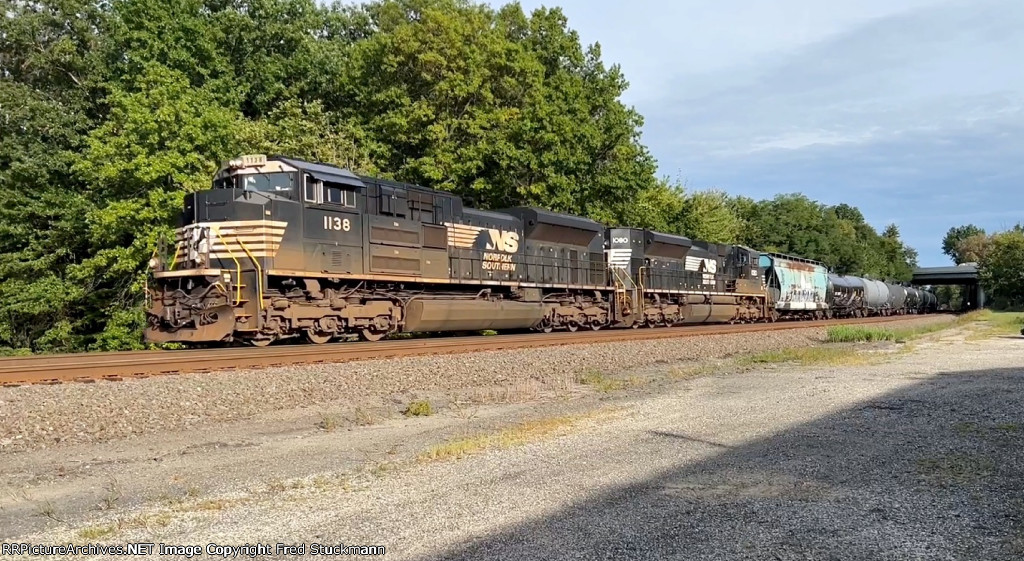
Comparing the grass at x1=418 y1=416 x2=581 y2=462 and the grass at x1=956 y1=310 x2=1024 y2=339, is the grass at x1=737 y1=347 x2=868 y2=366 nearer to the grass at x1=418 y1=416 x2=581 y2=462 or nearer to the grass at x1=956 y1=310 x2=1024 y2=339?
the grass at x1=418 y1=416 x2=581 y2=462

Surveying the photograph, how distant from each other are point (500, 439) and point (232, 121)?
926 inches

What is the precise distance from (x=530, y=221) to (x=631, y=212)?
1403 centimetres

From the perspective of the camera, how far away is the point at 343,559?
3932mm

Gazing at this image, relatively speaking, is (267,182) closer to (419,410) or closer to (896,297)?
(419,410)

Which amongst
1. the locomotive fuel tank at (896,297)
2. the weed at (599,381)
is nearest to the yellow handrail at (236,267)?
the weed at (599,381)

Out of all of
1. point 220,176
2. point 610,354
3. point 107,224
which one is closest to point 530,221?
point 610,354

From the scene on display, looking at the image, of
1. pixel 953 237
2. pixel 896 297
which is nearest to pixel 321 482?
pixel 896 297

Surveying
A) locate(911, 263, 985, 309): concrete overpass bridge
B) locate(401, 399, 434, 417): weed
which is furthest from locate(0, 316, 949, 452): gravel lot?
locate(911, 263, 985, 309): concrete overpass bridge

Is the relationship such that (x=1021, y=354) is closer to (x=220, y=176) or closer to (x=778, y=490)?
(x=778, y=490)

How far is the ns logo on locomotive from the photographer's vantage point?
44.0ft

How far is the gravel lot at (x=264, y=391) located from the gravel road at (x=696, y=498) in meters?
3.28

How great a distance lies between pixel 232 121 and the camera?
88.3 feet

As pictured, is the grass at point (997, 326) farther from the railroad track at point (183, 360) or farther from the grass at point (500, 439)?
the grass at point (500, 439)

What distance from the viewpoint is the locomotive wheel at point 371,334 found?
52.1 feet
